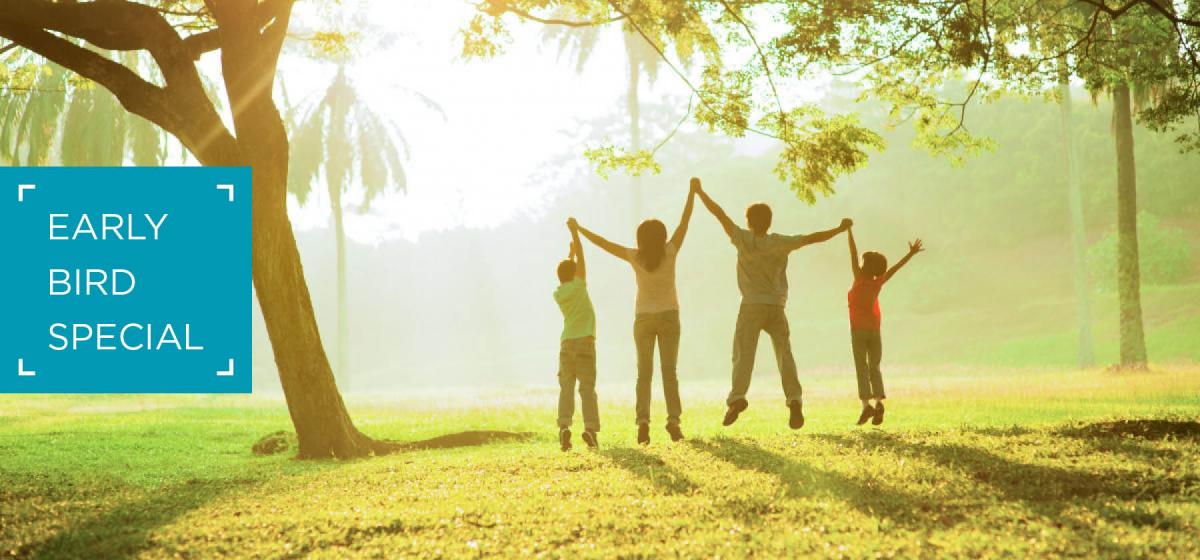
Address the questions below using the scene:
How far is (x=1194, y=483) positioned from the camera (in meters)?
7.64

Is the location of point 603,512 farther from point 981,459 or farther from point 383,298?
point 383,298

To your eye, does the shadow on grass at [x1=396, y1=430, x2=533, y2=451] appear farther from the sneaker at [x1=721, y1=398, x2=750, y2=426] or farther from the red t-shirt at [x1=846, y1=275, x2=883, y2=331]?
the red t-shirt at [x1=846, y1=275, x2=883, y2=331]

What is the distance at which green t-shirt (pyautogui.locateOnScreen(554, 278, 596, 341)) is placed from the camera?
408 inches

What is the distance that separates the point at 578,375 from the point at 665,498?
2967 millimetres

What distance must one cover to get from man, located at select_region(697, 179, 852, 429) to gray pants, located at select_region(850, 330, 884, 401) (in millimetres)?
939

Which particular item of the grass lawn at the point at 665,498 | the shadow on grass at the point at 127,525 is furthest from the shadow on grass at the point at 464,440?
the shadow on grass at the point at 127,525

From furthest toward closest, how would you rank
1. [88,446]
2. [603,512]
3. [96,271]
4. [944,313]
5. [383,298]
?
[383,298] < [944,313] < [96,271] < [88,446] < [603,512]

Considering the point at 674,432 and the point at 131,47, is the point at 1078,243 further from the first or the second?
the point at 131,47

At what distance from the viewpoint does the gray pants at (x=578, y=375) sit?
10461mm

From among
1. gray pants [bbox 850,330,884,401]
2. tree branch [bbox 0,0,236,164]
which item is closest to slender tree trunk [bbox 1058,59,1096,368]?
gray pants [bbox 850,330,884,401]

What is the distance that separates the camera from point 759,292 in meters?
9.95

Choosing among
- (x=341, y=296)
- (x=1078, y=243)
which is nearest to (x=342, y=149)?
(x=341, y=296)

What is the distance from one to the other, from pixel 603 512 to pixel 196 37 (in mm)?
8943

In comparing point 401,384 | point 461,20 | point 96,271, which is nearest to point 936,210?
point 401,384
